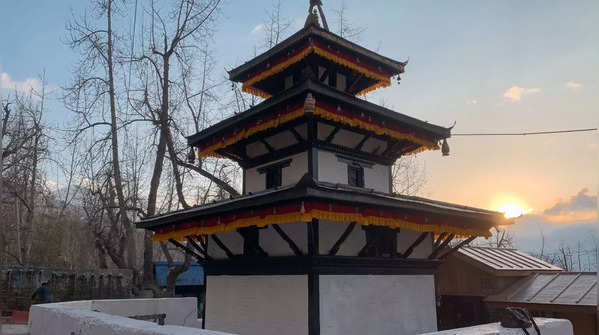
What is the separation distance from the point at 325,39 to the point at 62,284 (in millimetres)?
17690

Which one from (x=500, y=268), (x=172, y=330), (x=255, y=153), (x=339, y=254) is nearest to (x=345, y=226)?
(x=339, y=254)

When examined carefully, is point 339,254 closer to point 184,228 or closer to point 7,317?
point 184,228

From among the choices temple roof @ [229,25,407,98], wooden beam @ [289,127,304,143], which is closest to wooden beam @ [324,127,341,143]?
wooden beam @ [289,127,304,143]

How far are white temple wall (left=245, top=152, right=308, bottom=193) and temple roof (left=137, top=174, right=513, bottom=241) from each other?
131cm

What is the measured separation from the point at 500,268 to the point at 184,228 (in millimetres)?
9775

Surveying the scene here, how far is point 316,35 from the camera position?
1212 cm

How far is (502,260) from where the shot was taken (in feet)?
48.5

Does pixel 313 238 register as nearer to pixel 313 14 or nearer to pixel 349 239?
pixel 349 239

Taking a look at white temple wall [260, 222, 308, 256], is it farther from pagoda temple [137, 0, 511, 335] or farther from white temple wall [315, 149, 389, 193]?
white temple wall [315, 149, 389, 193]

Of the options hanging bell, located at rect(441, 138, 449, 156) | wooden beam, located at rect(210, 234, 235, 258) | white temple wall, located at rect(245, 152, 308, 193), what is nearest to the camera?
white temple wall, located at rect(245, 152, 308, 193)

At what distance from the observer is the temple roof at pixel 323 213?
27.3ft

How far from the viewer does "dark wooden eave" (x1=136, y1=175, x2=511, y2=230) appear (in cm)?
822

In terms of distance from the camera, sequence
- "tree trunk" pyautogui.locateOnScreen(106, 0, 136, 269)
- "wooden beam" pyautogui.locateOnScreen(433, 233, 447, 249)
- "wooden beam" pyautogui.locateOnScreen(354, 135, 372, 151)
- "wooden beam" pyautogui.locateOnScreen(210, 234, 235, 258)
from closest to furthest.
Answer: "wooden beam" pyautogui.locateOnScreen(210, 234, 235, 258)
"wooden beam" pyautogui.locateOnScreen(433, 233, 447, 249)
"wooden beam" pyautogui.locateOnScreen(354, 135, 372, 151)
"tree trunk" pyautogui.locateOnScreen(106, 0, 136, 269)

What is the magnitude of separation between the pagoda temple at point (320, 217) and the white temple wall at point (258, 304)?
3cm
